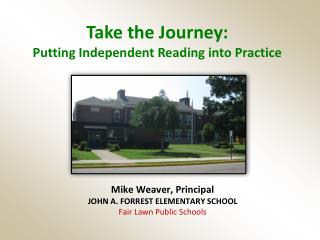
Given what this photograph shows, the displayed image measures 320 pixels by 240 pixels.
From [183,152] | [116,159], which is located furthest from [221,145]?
[116,159]

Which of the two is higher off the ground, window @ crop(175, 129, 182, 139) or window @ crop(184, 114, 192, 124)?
window @ crop(184, 114, 192, 124)

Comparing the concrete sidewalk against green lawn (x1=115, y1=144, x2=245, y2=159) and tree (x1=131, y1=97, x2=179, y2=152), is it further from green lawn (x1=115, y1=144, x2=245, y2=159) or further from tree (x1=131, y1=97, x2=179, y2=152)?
tree (x1=131, y1=97, x2=179, y2=152)

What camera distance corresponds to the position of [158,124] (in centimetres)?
475

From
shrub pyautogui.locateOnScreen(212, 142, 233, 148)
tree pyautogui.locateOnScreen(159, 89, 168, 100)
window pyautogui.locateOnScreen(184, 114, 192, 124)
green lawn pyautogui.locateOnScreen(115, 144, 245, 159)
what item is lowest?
green lawn pyautogui.locateOnScreen(115, 144, 245, 159)

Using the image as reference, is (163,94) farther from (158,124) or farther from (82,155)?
(82,155)

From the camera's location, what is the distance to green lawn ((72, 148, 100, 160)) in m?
4.68

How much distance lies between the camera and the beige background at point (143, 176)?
4691mm

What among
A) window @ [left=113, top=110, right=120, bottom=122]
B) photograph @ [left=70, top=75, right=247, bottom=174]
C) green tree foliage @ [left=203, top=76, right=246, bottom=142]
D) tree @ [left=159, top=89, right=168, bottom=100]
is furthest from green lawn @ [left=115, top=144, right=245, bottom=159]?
tree @ [left=159, top=89, right=168, bottom=100]

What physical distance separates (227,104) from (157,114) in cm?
72

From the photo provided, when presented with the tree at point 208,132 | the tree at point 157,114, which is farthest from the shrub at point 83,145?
the tree at point 208,132
